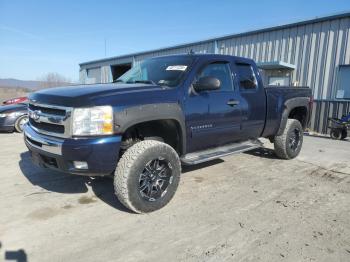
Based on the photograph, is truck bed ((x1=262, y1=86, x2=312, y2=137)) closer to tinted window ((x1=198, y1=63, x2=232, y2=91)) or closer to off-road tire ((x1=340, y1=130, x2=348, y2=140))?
tinted window ((x1=198, y1=63, x2=232, y2=91))

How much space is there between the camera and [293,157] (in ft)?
20.5

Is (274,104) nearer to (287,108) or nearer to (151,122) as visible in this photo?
(287,108)

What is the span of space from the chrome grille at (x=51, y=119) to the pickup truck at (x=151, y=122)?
1cm

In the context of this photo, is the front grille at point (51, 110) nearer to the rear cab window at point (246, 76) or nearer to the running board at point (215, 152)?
the running board at point (215, 152)

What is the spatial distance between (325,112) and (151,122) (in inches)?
369

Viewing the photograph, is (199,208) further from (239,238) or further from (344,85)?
(344,85)

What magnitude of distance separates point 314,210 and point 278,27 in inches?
407

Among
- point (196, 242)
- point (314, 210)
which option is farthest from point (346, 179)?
point (196, 242)

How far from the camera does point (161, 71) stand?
14.2ft

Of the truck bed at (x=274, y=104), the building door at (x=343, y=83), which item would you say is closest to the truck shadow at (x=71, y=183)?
the truck bed at (x=274, y=104)

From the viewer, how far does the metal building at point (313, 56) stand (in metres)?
10.6

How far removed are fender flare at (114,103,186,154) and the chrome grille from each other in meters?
0.50

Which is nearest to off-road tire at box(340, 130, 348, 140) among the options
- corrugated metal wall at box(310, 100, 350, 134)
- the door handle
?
corrugated metal wall at box(310, 100, 350, 134)

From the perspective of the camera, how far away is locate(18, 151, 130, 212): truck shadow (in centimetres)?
401
